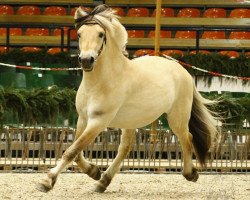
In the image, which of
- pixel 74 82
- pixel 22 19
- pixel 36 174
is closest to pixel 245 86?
pixel 74 82

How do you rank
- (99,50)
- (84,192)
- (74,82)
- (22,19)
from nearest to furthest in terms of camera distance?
(99,50), (84,192), (74,82), (22,19)

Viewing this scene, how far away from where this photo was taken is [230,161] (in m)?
11.6

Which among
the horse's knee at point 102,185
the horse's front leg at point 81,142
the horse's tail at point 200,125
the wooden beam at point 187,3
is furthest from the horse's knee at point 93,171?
the wooden beam at point 187,3

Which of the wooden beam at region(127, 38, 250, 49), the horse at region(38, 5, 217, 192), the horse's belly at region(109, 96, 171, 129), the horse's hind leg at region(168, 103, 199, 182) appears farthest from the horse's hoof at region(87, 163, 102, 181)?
the wooden beam at region(127, 38, 250, 49)

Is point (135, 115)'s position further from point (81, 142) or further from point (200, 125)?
point (200, 125)

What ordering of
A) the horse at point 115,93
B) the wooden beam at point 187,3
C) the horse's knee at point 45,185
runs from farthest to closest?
the wooden beam at point 187,3
the horse at point 115,93
the horse's knee at point 45,185

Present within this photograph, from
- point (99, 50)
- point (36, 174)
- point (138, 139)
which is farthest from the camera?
point (138, 139)

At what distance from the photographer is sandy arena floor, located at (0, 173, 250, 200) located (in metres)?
8.30

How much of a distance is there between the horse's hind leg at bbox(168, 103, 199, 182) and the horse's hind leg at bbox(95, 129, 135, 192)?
0.48 m

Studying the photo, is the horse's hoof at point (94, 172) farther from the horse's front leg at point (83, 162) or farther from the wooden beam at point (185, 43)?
the wooden beam at point (185, 43)

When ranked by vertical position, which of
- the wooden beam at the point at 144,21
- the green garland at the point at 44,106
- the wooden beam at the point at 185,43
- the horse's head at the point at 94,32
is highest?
the wooden beam at the point at 144,21

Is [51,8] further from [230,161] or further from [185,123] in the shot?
[185,123]

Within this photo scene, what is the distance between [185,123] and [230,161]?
2.81 meters

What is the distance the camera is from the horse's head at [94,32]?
744 centimetres
